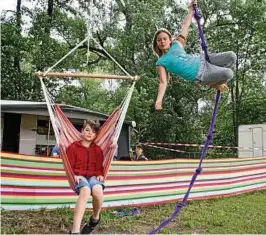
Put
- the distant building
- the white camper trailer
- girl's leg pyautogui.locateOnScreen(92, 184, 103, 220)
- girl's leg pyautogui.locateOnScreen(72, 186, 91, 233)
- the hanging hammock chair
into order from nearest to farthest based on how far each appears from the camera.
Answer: girl's leg pyautogui.locateOnScreen(72, 186, 91, 233) → girl's leg pyautogui.locateOnScreen(92, 184, 103, 220) → the hanging hammock chair → the distant building → the white camper trailer

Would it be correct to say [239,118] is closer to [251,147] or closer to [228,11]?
[228,11]

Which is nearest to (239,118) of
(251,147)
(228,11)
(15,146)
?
(228,11)

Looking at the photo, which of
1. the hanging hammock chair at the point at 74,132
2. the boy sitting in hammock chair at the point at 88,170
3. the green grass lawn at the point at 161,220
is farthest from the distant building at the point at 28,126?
the boy sitting in hammock chair at the point at 88,170

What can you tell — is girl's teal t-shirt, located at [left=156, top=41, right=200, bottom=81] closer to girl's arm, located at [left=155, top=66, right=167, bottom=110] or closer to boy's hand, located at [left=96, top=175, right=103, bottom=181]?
girl's arm, located at [left=155, top=66, right=167, bottom=110]

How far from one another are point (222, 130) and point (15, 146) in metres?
13.9

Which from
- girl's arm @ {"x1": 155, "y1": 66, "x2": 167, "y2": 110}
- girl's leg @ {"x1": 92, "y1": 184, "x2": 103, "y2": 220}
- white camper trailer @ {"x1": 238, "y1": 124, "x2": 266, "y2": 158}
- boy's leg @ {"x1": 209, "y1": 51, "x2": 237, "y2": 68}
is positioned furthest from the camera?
white camper trailer @ {"x1": 238, "y1": 124, "x2": 266, "y2": 158}

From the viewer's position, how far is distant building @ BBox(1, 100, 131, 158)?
8.65 m

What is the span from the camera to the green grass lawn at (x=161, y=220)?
400cm

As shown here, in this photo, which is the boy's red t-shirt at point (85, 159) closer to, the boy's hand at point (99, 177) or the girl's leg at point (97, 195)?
the boy's hand at point (99, 177)

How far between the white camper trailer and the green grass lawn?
216 inches

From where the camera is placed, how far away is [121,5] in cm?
1542

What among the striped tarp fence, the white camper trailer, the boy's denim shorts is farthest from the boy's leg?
the white camper trailer

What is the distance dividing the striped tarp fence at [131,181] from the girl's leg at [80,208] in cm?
125

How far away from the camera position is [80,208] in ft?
10.7
